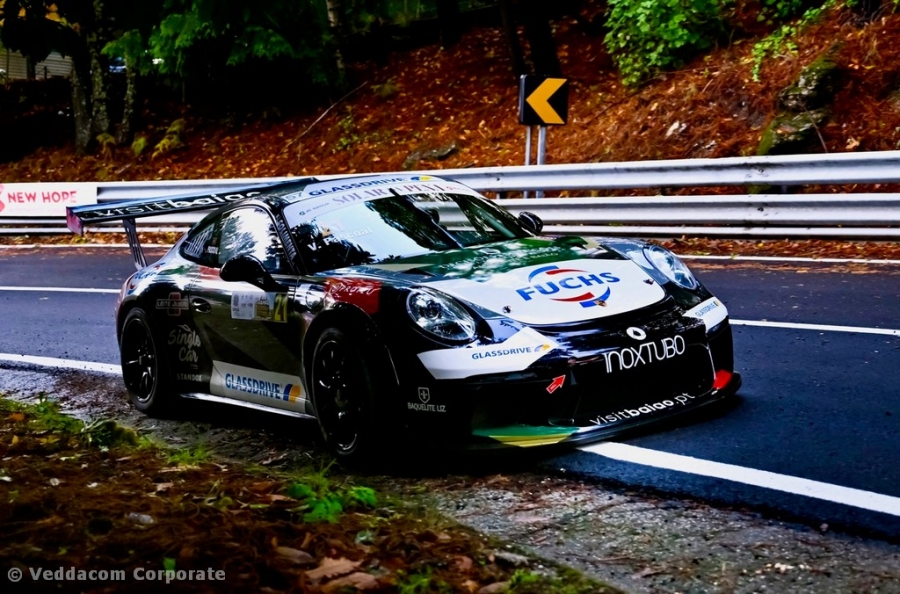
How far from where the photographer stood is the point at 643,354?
5.12 m

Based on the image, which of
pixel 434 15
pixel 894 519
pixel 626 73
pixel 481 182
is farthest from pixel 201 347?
pixel 434 15

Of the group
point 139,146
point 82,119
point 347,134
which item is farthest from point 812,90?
point 82,119

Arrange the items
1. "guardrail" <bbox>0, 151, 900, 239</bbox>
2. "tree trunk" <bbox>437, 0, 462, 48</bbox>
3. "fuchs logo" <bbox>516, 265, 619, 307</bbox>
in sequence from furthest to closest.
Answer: "tree trunk" <bbox>437, 0, 462, 48</bbox>
"guardrail" <bbox>0, 151, 900, 239</bbox>
"fuchs logo" <bbox>516, 265, 619, 307</bbox>

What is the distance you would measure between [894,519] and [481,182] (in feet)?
34.2

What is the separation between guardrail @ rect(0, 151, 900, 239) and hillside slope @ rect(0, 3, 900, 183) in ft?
6.49

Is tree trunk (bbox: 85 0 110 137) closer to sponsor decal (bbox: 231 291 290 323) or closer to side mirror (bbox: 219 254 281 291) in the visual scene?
sponsor decal (bbox: 231 291 290 323)

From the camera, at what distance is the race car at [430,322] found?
498cm

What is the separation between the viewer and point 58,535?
3.63 metres

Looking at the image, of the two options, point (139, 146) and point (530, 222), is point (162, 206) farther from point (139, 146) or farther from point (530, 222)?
point (139, 146)

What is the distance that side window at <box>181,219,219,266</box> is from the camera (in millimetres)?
6855

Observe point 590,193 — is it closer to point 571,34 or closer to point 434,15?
point 571,34

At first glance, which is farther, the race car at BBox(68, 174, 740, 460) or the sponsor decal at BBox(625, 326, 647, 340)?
the sponsor decal at BBox(625, 326, 647, 340)

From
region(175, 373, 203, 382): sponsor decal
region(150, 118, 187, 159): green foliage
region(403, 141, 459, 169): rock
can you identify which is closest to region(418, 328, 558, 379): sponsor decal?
region(175, 373, 203, 382): sponsor decal

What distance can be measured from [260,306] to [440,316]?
134 centimetres
